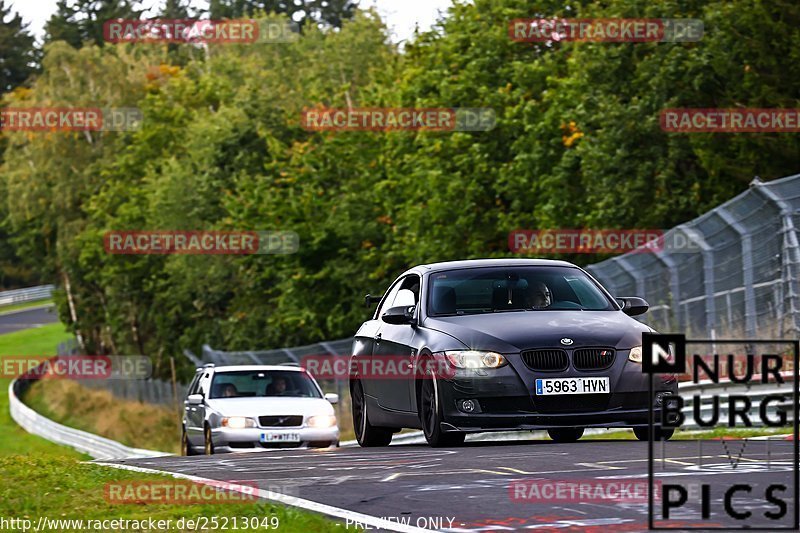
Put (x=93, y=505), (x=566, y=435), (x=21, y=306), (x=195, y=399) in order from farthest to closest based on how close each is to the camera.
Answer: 1. (x=21, y=306)
2. (x=195, y=399)
3. (x=566, y=435)
4. (x=93, y=505)

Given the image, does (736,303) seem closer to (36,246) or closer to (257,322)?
(257,322)

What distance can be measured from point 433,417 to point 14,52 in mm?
142783

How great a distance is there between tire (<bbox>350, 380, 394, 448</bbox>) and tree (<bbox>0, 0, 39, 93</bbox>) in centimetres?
13573

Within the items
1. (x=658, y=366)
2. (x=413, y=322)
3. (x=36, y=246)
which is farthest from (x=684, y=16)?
(x=36, y=246)

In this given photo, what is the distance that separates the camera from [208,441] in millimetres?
21953

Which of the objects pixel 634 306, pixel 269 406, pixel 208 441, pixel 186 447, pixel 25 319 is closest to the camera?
pixel 634 306

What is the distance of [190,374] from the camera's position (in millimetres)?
78000

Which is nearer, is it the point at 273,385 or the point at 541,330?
the point at 541,330

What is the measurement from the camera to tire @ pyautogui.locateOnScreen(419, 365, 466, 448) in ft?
46.1

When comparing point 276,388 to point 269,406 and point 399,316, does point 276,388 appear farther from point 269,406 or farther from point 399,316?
point 399,316

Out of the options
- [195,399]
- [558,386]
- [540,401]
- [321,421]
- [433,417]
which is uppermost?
[558,386]

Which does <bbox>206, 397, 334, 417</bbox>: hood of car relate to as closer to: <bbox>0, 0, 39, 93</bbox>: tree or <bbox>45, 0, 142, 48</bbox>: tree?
<bbox>45, 0, 142, 48</bbox>: tree

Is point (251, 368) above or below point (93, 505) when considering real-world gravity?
below

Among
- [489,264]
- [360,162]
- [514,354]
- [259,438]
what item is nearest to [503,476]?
[514,354]
